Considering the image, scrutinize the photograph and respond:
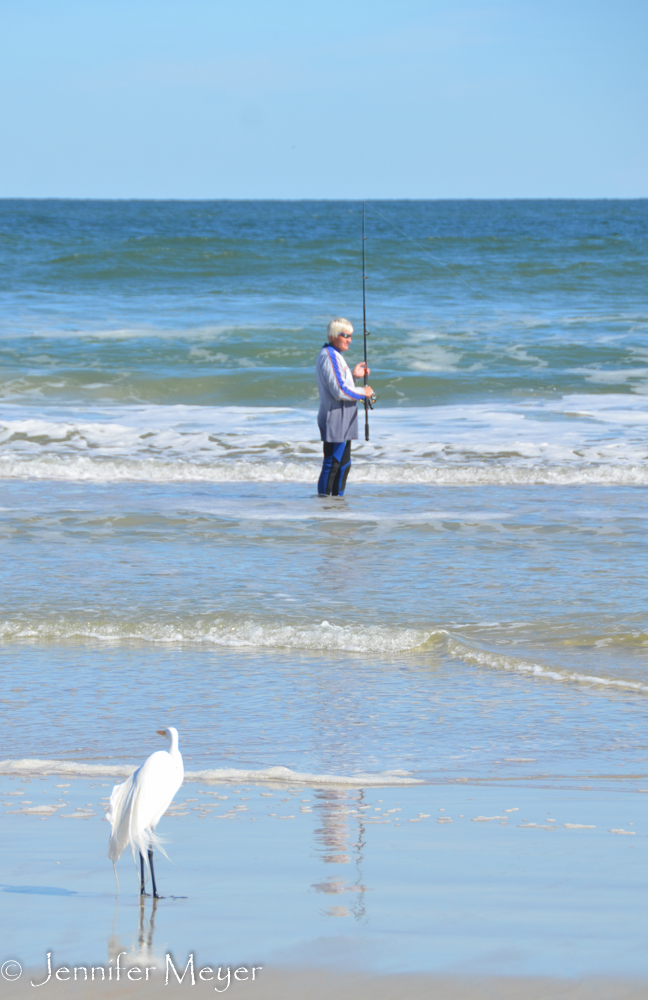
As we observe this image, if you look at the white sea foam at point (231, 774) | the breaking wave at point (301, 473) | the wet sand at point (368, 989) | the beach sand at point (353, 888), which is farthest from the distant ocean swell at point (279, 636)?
the breaking wave at point (301, 473)

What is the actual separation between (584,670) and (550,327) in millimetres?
17172

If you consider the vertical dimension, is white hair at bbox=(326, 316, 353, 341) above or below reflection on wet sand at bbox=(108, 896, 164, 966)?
above

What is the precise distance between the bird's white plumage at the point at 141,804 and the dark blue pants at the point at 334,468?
6528 millimetres

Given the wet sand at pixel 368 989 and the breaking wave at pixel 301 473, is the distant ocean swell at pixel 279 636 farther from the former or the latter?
the breaking wave at pixel 301 473

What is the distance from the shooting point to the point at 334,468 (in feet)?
30.6

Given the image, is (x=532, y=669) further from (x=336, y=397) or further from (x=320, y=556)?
(x=336, y=397)

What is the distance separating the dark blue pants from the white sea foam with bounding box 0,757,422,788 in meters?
5.49

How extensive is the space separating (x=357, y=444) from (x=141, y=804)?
9.54 metres

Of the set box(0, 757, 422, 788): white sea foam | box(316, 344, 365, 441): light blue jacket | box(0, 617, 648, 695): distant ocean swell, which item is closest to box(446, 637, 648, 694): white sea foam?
box(0, 617, 648, 695): distant ocean swell

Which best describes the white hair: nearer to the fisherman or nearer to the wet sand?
the fisherman

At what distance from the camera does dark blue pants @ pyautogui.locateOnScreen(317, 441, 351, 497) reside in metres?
9.26

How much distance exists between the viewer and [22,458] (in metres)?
11.3

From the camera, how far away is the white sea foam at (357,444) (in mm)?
10633

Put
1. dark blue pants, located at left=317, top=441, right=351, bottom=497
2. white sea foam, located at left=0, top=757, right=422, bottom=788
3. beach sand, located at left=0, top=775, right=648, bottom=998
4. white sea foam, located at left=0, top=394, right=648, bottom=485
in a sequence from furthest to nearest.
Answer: white sea foam, located at left=0, top=394, right=648, bottom=485 → dark blue pants, located at left=317, top=441, right=351, bottom=497 → white sea foam, located at left=0, top=757, right=422, bottom=788 → beach sand, located at left=0, top=775, right=648, bottom=998
